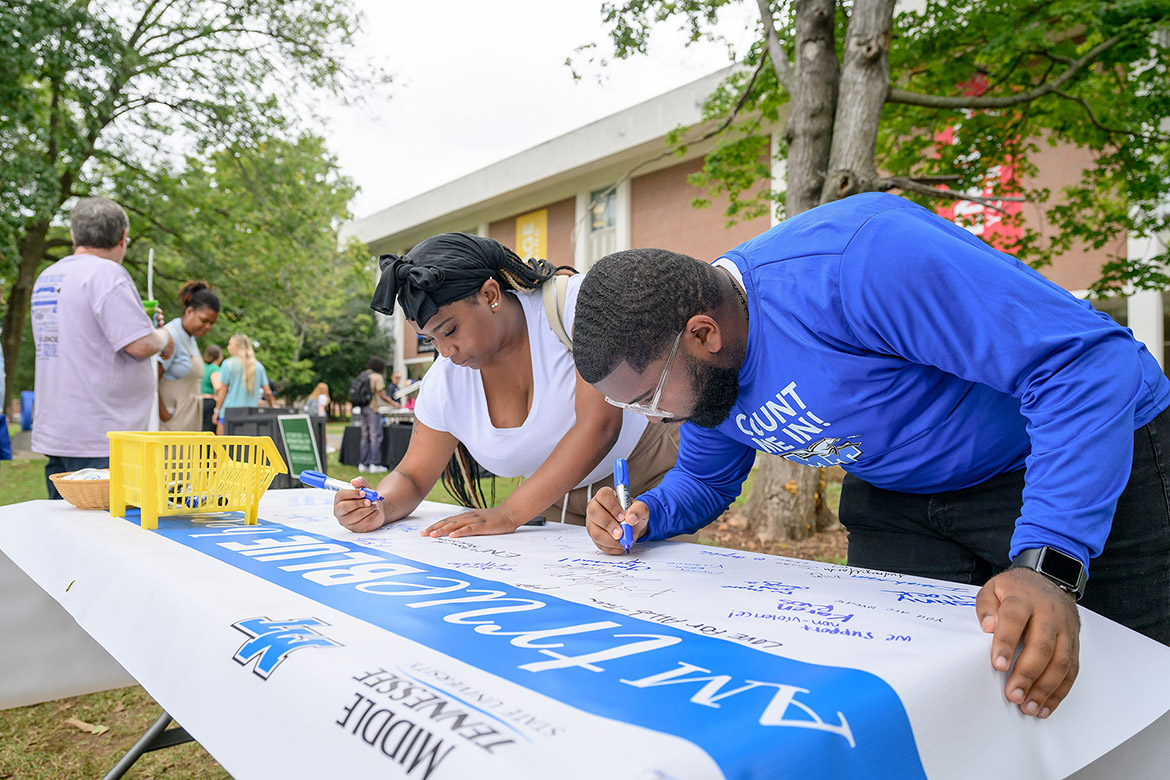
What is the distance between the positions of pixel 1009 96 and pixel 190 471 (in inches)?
232

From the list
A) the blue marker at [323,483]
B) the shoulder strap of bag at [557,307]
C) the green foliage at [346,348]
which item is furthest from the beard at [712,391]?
the green foliage at [346,348]

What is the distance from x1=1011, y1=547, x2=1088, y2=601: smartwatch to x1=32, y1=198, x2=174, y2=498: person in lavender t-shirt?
2.97 m

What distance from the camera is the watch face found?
92 centimetres

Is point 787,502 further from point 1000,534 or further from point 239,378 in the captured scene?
point 239,378

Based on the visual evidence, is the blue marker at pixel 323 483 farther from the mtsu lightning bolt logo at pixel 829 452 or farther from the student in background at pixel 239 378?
the student in background at pixel 239 378

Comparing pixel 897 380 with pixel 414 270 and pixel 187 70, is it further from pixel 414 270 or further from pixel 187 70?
pixel 187 70

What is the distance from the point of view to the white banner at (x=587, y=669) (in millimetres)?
612

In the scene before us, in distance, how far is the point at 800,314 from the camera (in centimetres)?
117

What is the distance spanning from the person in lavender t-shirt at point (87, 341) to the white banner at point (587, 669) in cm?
178

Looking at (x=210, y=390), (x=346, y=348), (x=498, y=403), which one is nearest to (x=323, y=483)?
(x=498, y=403)

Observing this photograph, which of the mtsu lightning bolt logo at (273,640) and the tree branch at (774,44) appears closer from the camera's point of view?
the mtsu lightning bolt logo at (273,640)

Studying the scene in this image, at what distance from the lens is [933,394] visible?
1.19 m

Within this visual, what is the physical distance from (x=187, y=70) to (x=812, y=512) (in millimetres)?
10744

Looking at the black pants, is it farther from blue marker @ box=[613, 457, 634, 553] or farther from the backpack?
the backpack
